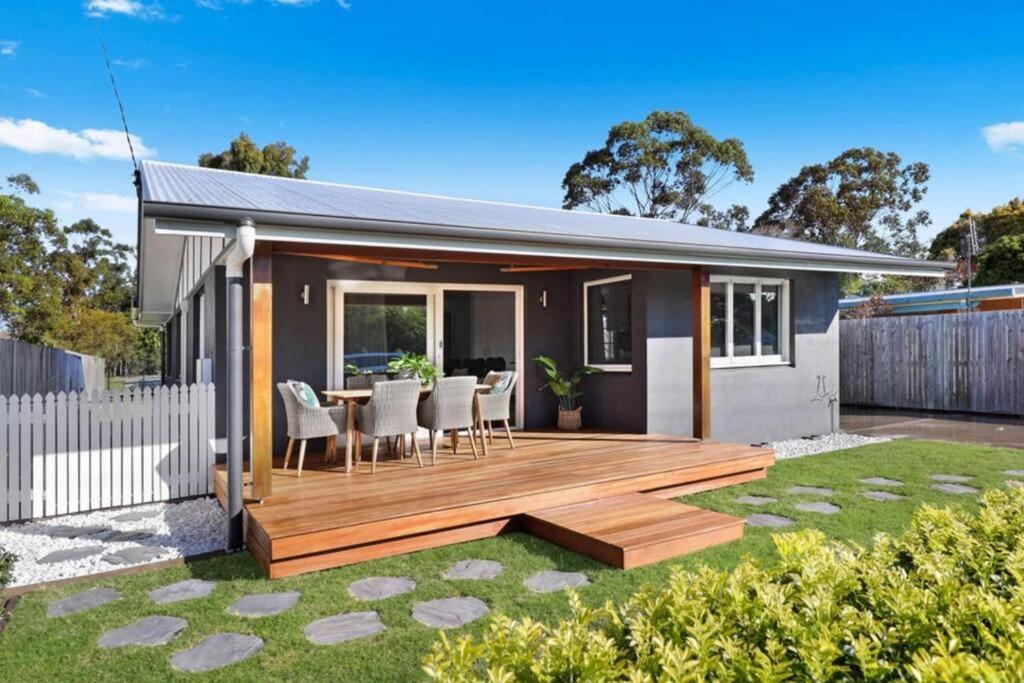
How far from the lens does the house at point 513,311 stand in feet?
16.5

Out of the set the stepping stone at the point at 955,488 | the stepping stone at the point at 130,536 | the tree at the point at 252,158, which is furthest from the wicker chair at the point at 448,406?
the tree at the point at 252,158

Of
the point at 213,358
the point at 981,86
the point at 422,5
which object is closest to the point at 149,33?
the point at 422,5

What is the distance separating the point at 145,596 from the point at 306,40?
1680 centimetres

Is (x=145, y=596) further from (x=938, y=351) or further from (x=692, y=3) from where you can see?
(x=692, y=3)

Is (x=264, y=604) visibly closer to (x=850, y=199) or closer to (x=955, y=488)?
(x=955, y=488)

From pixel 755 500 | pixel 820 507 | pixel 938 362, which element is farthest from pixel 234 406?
pixel 938 362

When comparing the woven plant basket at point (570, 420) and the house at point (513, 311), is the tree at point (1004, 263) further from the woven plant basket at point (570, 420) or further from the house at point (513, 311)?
the woven plant basket at point (570, 420)

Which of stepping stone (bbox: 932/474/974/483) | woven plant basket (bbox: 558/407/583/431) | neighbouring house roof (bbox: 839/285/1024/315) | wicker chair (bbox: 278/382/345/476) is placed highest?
neighbouring house roof (bbox: 839/285/1024/315)

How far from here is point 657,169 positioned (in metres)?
26.9

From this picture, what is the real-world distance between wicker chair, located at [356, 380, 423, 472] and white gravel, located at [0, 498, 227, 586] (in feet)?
5.00

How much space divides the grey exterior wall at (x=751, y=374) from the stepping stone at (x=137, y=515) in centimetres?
Answer: 576

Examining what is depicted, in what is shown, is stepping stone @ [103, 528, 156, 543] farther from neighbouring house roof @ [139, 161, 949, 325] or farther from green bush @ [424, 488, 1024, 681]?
green bush @ [424, 488, 1024, 681]

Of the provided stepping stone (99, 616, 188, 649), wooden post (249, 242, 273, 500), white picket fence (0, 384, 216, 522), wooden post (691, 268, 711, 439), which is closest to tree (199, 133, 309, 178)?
white picket fence (0, 384, 216, 522)

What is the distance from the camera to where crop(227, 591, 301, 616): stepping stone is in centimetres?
362
